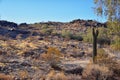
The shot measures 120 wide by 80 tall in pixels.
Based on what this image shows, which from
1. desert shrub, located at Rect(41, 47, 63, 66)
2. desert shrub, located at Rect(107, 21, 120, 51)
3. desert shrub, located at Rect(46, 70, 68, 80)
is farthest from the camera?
desert shrub, located at Rect(41, 47, 63, 66)

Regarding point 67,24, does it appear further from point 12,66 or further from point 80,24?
point 12,66

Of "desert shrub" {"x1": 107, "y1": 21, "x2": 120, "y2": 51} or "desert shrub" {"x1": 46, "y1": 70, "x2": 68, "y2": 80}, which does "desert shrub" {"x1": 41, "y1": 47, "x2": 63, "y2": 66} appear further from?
"desert shrub" {"x1": 107, "y1": 21, "x2": 120, "y2": 51}

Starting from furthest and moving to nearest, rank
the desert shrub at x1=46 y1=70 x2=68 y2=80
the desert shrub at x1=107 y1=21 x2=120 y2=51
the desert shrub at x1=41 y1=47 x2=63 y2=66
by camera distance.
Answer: the desert shrub at x1=41 y1=47 x2=63 y2=66, the desert shrub at x1=107 y1=21 x2=120 y2=51, the desert shrub at x1=46 y1=70 x2=68 y2=80

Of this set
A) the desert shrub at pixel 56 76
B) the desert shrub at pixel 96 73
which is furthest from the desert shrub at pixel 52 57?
the desert shrub at pixel 56 76

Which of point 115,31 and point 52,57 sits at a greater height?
point 115,31

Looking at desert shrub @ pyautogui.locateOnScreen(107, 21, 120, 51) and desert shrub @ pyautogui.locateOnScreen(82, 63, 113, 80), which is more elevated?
desert shrub @ pyautogui.locateOnScreen(107, 21, 120, 51)

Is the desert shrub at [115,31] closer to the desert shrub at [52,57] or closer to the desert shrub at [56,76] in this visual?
the desert shrub at [56,76]

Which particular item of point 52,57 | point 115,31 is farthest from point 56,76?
point 52,57

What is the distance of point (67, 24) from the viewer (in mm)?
115875

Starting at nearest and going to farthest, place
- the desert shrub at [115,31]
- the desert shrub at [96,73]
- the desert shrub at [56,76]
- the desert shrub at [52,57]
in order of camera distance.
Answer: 1. the desert shrub at [56,76]
2. the desert shrub at [115,31]
3. the desert shrub at [96,73]
4. the desert shrub at [52,57]

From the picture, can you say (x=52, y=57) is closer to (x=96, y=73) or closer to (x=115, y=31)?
(x=96, y=73)

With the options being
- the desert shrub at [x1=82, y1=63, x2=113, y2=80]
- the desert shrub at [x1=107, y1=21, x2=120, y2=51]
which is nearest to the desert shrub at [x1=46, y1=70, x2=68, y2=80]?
the desert shrub at [x1=82, y1=63, x2=113, y2=80]

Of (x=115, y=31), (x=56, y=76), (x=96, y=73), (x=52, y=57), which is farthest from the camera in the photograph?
(x=52, y=57)

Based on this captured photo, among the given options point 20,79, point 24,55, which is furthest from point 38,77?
point 24,55
